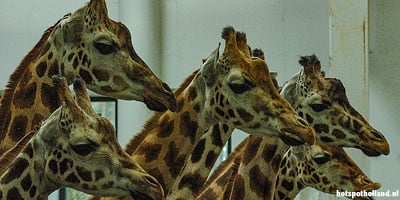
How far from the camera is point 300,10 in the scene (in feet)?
17.7

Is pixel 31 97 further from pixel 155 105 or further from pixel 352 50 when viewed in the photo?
pixel 352 50

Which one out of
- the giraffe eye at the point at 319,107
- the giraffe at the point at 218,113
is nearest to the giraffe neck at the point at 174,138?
the giraffe at the point at 218,113

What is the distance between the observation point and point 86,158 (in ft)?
7.82

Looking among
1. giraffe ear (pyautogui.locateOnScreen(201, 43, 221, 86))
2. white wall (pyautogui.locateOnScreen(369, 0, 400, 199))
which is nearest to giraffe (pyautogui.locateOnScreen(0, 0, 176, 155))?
giraffe ear (pyautogui.locateOnScreen(201, 43, 221, 86))

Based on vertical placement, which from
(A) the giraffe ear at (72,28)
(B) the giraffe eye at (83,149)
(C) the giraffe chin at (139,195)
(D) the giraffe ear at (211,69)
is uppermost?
(A) the giraffe ear at (72,28)

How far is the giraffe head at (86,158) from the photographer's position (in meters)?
2.37

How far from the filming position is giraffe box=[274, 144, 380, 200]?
11.3 ft

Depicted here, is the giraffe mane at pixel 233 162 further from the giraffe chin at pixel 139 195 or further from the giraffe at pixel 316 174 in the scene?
the giraffe chin at pixel 139 195

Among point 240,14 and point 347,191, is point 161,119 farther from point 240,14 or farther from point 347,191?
point 240,14

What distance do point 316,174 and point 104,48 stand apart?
42.3 inches

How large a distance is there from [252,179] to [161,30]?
8.17 feet

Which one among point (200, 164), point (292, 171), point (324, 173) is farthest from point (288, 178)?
point (200, 164)

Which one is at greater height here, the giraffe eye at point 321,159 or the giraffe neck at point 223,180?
the giraffe eye at point 321,159

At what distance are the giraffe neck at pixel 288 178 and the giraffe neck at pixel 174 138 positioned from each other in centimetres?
58
